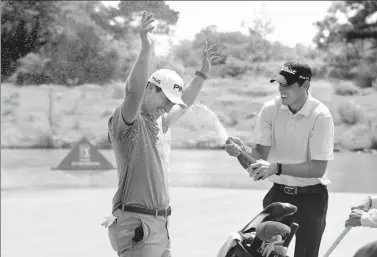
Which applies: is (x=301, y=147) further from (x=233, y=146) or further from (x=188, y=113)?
(x=188, y=113)

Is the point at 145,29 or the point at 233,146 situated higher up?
the point at 145,29

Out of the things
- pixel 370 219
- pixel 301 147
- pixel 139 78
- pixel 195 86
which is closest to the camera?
pixel 139 78

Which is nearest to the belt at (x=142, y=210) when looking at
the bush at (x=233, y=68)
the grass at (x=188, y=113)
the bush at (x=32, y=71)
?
the grass at (x=188, y=113)

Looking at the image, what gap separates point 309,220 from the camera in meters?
4.12

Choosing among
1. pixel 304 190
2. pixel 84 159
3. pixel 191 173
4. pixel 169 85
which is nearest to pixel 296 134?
pixel 304 190

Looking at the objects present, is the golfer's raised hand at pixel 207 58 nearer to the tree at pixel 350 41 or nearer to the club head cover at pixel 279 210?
the club head cover at pixel 279 210

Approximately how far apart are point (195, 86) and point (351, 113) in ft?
36.3

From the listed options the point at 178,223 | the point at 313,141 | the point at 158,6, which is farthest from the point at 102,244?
the point at 158,6

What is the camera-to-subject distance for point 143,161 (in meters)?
3.62

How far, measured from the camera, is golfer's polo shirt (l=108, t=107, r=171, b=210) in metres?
3.60

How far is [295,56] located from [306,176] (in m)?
10.8

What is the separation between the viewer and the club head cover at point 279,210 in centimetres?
286

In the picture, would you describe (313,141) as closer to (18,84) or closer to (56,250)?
(56,250)

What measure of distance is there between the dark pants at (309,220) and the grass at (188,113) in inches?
392
